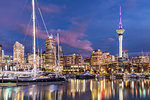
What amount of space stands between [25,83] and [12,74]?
13.6m

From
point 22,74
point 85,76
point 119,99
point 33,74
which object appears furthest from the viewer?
point 85,76

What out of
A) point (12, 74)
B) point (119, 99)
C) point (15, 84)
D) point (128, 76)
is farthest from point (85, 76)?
point (119, 99)

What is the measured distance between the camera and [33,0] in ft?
191

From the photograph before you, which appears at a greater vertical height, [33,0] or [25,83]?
[33,0]

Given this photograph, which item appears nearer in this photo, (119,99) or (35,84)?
(119,99)

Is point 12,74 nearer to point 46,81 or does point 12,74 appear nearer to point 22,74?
point 22,74

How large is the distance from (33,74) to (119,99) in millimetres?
35715

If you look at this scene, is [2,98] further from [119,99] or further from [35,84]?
[35,84]

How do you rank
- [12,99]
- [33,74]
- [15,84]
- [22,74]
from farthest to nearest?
[22,74] < [33,74] < [15,84] < [12,99]

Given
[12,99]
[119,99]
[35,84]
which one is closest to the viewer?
[12,99]

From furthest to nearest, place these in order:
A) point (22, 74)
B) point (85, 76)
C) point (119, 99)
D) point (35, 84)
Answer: point (85, 76) → point (22, 74) → point (35, 84) → point (119, 99)

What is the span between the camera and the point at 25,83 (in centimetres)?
6094

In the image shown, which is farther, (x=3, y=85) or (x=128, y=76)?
(x=128, y=76)

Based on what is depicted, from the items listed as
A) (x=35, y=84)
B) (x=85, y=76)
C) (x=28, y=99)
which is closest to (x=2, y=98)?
(x=28, y=99)
